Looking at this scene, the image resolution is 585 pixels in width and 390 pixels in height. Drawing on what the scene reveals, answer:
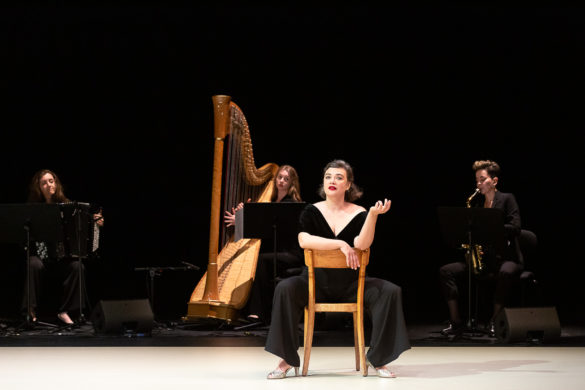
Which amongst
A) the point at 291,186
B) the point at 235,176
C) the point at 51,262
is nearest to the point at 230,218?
the point at 235,176

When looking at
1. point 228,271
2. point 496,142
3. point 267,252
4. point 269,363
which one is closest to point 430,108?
point 496,142

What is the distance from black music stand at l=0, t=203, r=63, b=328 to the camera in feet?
18.4

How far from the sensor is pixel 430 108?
23.9 ft

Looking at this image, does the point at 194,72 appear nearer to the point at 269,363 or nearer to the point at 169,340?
the point at 169,340

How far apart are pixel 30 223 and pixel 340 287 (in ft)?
8.08

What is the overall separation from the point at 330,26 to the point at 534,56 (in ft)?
5.77

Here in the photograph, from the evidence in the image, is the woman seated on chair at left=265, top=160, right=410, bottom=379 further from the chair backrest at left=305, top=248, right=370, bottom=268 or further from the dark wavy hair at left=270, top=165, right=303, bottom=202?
the dark wavy hair at left=270, top=165, right=303, bottom=202

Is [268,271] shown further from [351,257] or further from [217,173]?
[351,257]

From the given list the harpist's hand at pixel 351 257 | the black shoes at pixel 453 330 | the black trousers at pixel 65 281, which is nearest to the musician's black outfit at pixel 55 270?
the black trousers at pixel 65 281

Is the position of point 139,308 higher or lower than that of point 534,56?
lower

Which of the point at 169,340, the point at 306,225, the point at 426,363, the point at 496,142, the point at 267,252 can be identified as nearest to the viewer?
the point at 306,225

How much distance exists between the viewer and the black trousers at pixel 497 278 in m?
5.73

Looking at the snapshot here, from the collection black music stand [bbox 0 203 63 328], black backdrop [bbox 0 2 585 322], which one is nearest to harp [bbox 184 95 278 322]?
black music stand [bbox 0 203 63 328]

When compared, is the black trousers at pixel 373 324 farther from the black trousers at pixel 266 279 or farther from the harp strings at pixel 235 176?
the black trousers at pixel 266 279
